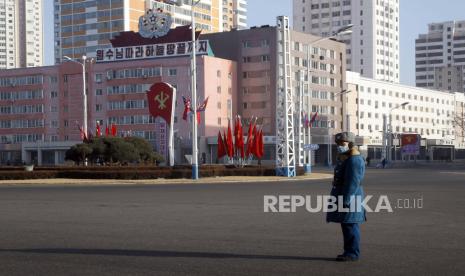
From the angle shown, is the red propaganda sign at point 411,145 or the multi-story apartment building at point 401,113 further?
the multi-story apartment building at point 401,113

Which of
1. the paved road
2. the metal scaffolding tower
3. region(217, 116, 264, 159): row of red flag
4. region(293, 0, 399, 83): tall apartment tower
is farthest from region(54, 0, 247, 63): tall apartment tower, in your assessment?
the paved road

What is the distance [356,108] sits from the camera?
120875mm

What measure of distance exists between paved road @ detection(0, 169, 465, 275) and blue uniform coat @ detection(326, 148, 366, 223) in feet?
2.03

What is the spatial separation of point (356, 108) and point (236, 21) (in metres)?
74.0

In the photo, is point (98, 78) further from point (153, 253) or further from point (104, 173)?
point (153, 253)

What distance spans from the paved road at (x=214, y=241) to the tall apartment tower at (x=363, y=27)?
148 metres

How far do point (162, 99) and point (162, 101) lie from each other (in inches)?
5.3

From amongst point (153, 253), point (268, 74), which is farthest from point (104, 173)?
point (268, 74)

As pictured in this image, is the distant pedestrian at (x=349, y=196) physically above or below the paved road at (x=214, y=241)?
above

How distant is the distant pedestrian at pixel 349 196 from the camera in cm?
944

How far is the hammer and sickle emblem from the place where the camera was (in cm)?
4691

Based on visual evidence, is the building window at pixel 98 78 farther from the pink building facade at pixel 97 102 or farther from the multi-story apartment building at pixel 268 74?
the multi-story apartment building at pixel 268 74

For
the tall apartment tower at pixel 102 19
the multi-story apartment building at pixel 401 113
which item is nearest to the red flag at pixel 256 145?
the multi-story apartment building at pixel 401 113

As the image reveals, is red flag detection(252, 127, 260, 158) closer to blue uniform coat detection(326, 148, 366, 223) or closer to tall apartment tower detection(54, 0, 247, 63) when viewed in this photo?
blue uniform coat detection(326, 148, 366, 223)
